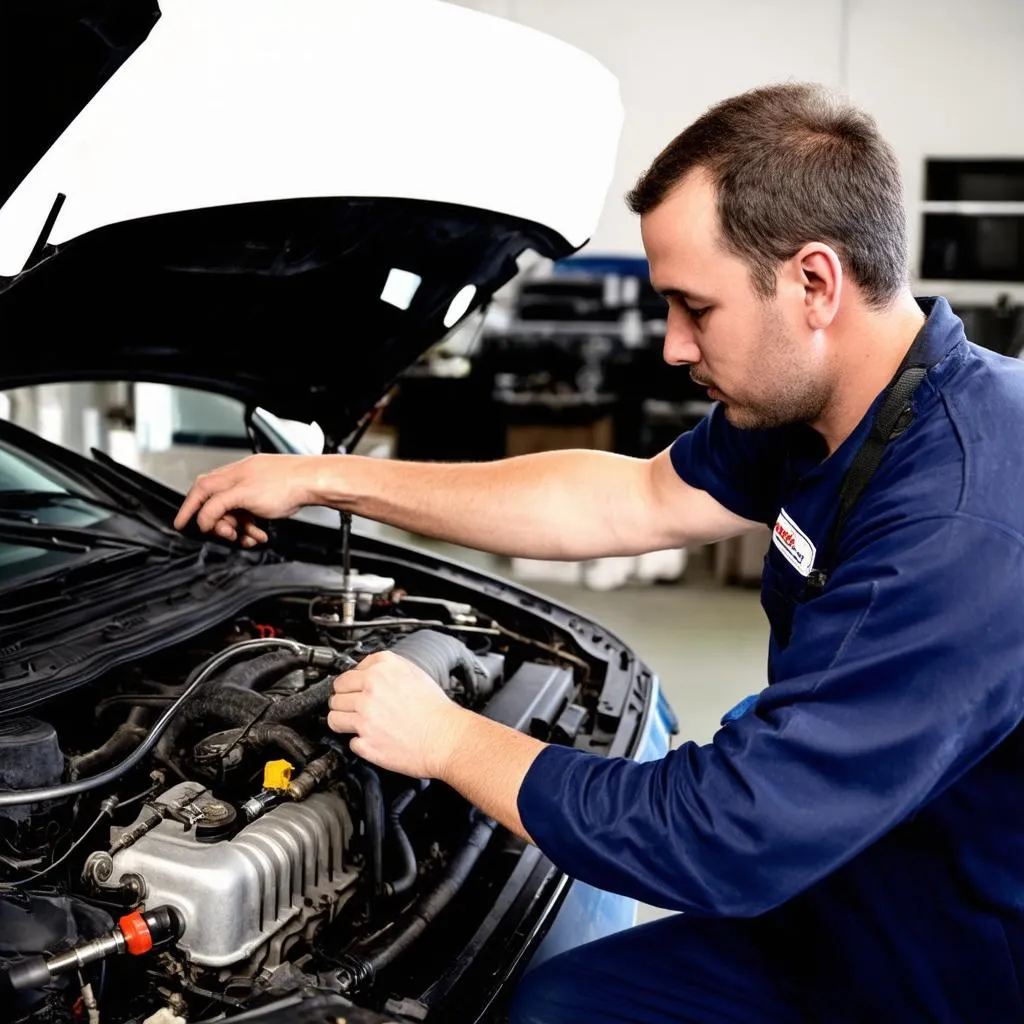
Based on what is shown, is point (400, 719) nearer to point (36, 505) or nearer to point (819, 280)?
point (819, 280)

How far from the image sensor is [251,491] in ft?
5.06

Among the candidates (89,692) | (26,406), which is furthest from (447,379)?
(89,692)

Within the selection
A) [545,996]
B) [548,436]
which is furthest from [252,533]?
[548,436]

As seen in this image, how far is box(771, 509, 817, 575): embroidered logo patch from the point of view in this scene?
4.09ft

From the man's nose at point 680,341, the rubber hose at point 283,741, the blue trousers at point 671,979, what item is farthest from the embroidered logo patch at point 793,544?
the rubber hose at point 283,741

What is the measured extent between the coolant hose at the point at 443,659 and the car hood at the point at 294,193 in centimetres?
48

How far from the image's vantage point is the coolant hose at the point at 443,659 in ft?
5.19

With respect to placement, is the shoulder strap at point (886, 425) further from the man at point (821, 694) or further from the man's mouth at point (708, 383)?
the man's mouth at point (708, 383)

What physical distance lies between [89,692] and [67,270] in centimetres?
57

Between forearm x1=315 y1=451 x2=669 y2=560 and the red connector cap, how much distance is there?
0.71 metres

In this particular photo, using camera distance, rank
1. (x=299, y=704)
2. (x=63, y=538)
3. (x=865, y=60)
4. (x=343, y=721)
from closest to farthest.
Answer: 1. (x=343, y=721)
2. (x=299, y=704)
3. (x=63, y=538)
4. (x=865, y=60)

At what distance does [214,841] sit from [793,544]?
0.73 m

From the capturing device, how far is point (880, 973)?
123 cm

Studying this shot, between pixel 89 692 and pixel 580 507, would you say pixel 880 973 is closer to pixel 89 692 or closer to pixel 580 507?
pixel 580 507
